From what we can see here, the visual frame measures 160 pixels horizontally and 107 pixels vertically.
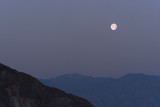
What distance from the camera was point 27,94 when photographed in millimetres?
41562

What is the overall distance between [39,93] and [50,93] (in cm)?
176

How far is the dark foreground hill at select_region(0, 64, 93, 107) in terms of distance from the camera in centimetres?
3859

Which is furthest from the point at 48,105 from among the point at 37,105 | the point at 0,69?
the point at 0,69

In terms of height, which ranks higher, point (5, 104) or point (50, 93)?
point (50, 93)

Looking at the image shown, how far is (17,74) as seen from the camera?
144 ft

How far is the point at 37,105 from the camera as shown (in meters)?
41.0

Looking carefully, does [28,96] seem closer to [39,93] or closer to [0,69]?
[39,93]

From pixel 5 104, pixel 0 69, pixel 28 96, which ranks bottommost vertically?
pixel 5 104

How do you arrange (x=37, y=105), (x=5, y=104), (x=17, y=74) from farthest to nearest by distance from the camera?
(x=17, y=74)
(x=37, y=105)
(x=5, y=104)

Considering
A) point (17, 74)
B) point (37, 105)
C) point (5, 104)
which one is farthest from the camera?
point (17, 74)

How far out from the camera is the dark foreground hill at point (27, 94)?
1519 inches

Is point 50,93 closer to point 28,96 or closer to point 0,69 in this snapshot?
point 28,96

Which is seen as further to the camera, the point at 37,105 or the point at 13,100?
the point at 37,105

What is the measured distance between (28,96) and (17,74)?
4.34 m
